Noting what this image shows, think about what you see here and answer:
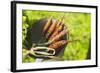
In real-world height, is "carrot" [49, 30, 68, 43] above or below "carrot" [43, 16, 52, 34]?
below

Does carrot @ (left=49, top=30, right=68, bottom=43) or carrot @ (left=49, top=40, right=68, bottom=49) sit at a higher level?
carrot @ (left=49, top=30, right=68, bottom=43)

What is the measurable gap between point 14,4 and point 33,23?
0.62 ft

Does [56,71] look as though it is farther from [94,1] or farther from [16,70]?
[94,1]

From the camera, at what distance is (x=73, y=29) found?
164 cm

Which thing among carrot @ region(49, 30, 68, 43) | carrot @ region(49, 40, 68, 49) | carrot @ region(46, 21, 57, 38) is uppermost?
carrot @ region(46, 21, 57, 38)

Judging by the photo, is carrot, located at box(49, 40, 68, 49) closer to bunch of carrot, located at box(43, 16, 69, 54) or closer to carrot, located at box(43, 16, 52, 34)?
bunch of carrot, located at box(43, 16, 69, 54)

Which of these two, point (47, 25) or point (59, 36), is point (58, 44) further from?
point (47, 25)

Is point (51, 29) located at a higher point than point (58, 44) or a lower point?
higher

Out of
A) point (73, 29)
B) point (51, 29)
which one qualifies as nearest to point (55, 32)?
point (51, 29)

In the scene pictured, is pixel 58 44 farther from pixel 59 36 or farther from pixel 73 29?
pixel 73 29

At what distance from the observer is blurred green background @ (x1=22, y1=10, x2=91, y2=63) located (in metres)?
1.51

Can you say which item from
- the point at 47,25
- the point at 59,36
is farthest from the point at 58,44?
the point at 47,25

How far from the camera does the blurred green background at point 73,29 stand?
1506 mm

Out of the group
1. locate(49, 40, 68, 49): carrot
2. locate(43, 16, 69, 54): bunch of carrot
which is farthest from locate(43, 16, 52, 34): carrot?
locate(49, 40, 68, 49): carrot
